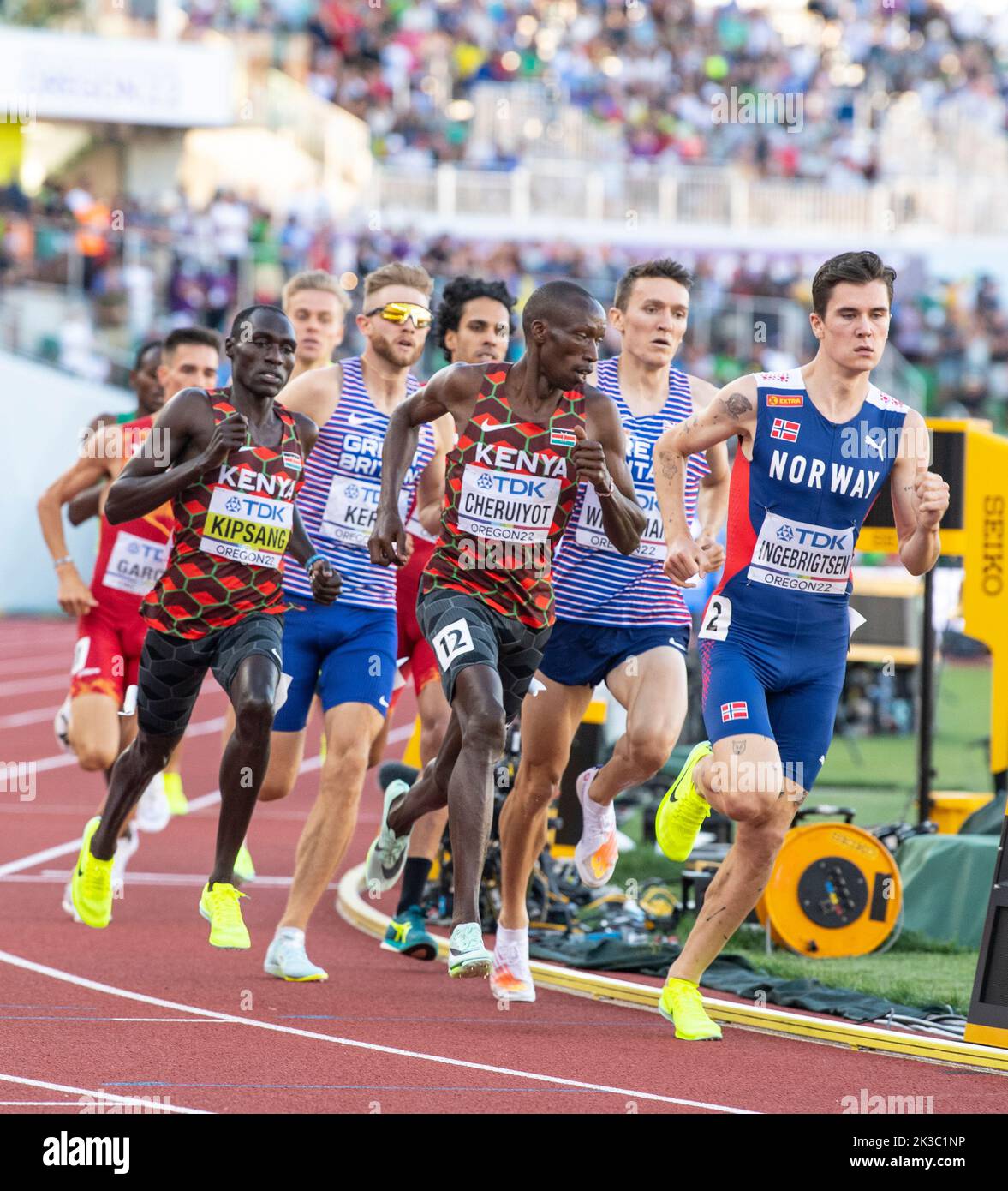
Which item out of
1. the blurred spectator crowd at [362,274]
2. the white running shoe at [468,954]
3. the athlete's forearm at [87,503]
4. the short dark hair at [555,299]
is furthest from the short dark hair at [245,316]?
the blurred spectator crowd at [362,274]

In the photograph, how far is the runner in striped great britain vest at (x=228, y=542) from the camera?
7094 mm

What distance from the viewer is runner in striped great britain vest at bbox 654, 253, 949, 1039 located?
6.40 m

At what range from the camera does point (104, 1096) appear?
533 cm

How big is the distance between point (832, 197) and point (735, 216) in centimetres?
172

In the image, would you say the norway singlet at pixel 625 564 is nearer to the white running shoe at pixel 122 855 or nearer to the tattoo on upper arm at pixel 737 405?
the tattoo on upper arm at pixel 737 405

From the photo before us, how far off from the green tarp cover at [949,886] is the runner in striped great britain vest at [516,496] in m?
3.02

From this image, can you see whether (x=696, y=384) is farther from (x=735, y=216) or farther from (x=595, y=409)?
(x=735, y=216)

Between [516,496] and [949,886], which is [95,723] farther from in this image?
[949,886]

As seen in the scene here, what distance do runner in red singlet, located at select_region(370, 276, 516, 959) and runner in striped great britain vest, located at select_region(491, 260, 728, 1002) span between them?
0.70m

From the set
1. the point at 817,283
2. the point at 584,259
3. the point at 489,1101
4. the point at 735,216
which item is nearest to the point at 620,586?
the point at 817,283

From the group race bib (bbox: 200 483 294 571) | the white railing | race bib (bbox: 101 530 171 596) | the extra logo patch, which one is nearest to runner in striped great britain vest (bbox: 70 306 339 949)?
race bib (bbox: 200 483 294 571)

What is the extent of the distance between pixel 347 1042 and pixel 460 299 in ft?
11.8

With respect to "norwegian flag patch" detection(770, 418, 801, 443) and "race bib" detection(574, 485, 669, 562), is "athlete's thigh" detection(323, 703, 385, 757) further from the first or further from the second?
"norwegian flag patch" detection(770, 418, 801, 443)

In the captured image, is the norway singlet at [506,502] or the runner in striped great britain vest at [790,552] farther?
the norway singlet at [506,502]
